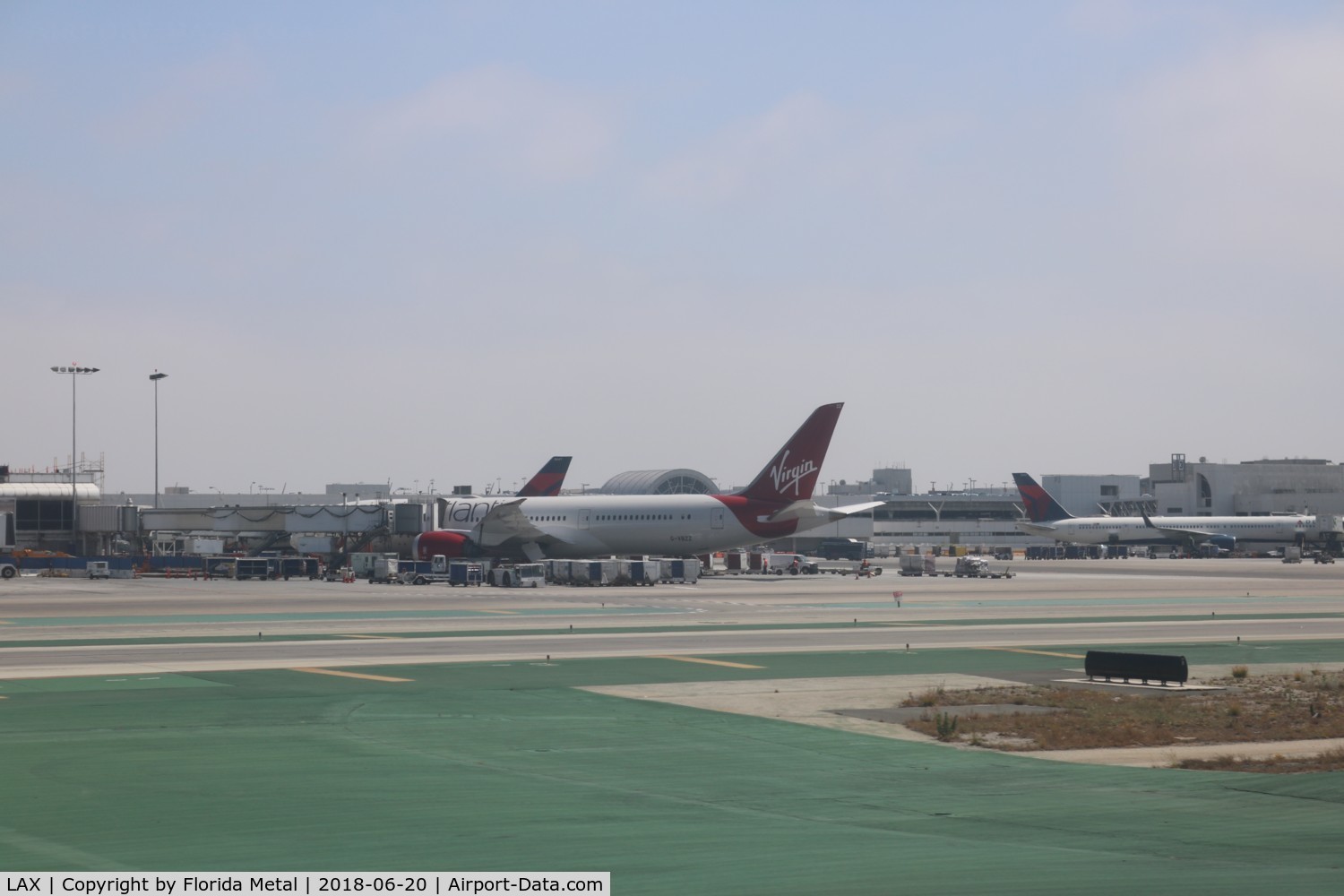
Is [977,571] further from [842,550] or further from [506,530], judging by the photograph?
[842,550]

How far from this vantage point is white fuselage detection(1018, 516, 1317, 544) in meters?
134

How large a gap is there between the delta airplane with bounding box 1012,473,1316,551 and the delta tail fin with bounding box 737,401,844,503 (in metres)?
62.3

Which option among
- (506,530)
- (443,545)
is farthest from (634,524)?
(443,545)

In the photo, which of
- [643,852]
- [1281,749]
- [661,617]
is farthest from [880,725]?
[661,617]

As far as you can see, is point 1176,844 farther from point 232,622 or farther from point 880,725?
point 232,622

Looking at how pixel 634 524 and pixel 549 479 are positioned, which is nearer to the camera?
pixel 634 524

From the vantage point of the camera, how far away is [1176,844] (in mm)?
12914

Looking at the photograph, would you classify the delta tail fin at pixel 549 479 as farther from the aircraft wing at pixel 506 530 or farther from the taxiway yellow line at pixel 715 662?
the taxiway yellow line at pixel 715 662

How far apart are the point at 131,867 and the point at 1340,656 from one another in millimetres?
30270

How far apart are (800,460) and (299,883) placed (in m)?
69.7

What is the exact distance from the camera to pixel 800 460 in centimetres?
7962

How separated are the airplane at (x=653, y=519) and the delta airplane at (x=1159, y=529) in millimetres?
57019

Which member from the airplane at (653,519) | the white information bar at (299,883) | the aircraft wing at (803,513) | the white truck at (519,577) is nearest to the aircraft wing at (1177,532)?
the airplane at (653,519)

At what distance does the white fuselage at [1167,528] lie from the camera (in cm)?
13412
